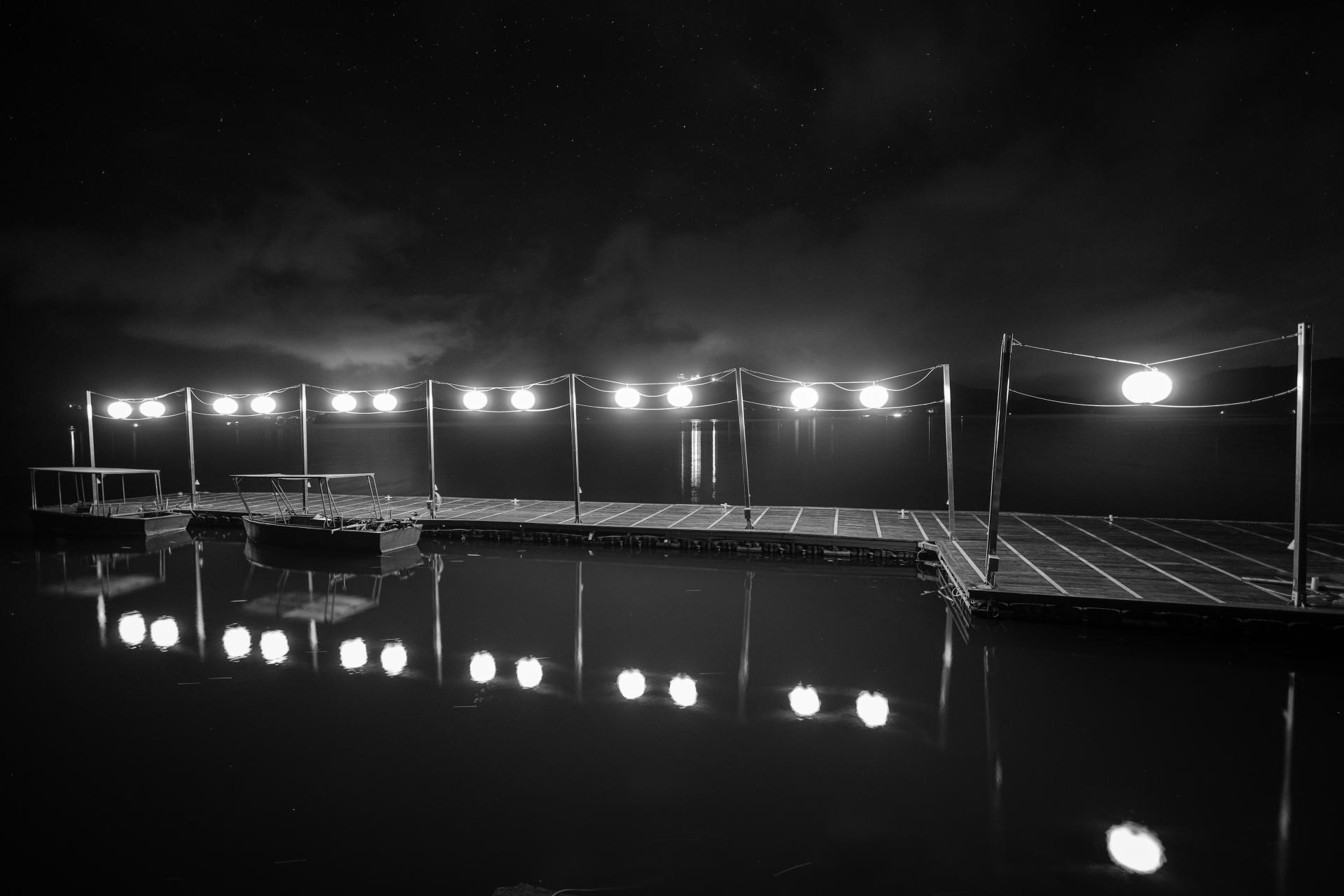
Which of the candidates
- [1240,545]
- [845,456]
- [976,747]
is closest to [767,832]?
[976,747]

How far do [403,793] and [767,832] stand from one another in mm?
3198

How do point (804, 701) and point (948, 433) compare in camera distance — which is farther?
point (948, 433)

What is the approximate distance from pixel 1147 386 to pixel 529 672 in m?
9.43

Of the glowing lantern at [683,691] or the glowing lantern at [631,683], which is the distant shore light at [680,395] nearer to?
the glowing lantern at [631,683]

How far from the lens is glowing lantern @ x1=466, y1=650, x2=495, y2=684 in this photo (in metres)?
8.35

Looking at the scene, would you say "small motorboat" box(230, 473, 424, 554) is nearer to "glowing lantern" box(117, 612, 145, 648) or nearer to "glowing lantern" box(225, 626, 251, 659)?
"glowing lantern" box(117, 612, 145, 648)

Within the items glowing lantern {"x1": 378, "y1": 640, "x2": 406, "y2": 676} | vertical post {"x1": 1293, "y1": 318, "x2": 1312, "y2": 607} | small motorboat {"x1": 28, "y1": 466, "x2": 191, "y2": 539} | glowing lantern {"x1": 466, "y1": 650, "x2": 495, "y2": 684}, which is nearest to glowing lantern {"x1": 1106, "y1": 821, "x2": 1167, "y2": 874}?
vertical post {"x1": 1293, "y1": 318, "x2": 1312, "y2": 607}

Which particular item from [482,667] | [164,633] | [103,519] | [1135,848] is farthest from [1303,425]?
[103,519]

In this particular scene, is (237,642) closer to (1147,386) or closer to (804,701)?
(804,701)

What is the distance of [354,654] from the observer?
9.34 m

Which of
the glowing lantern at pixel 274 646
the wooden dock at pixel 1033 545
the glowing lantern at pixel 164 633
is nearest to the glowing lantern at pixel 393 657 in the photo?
the glowing lantern at pixel 274 646

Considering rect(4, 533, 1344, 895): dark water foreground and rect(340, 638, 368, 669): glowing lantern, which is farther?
rect(340, 638, 368, 669): glowing lantern

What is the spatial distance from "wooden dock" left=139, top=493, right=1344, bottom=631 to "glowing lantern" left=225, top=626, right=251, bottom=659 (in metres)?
7.33

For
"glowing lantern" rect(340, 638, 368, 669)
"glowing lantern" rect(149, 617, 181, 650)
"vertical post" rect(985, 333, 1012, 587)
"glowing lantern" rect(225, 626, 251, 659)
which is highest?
"vertical post" rect(985, 333, 1012, 587)
